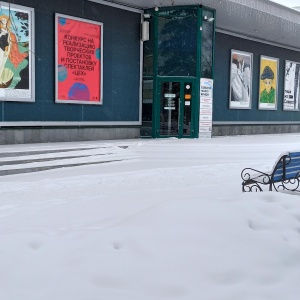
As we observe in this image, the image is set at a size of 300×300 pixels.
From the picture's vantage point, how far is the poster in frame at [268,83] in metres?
Answer: 21.2

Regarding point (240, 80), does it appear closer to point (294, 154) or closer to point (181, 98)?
point (181, 98)

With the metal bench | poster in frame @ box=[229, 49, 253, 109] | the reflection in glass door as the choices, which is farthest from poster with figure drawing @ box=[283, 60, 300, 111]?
the metal bench

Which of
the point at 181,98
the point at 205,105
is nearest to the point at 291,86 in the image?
the point at 205,105

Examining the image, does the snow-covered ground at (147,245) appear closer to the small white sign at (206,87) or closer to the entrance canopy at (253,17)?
the small white sign at (206,87)

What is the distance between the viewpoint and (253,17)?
663 inches

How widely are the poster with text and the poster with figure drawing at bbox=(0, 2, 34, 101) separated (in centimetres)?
99

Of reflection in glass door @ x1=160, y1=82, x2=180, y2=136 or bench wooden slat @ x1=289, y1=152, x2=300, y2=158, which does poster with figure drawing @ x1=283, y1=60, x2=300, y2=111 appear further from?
bench wooden slat @ x1=289, y1=152, x2=300, y2=158

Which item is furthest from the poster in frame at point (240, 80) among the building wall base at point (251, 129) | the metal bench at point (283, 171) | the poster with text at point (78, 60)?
the metal bench at point (283, 171)

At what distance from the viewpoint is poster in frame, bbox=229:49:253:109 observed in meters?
19.5

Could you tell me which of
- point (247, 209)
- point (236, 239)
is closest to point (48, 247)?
point (236, 239)

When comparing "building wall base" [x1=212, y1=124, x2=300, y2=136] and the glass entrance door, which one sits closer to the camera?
the glass entrance door

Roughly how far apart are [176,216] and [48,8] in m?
Result: 10.3

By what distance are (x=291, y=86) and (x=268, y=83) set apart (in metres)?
2.39

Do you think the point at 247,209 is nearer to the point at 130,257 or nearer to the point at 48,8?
the point at 130,257
